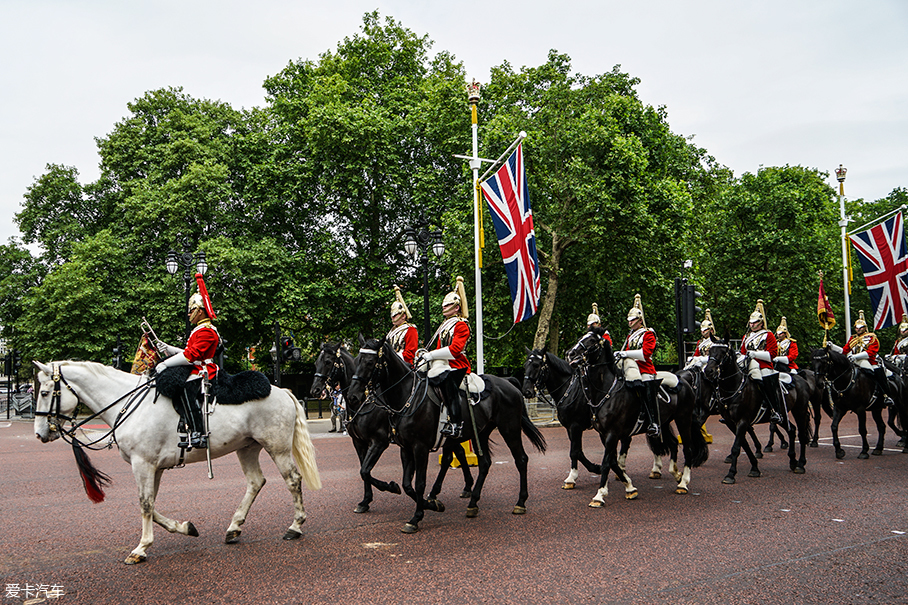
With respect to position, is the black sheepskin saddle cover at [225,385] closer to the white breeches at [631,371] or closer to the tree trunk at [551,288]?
the white breeches at [631,371]

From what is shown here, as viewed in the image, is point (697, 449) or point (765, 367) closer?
point (697, 449)

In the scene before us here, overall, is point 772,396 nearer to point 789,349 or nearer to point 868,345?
point 789,349

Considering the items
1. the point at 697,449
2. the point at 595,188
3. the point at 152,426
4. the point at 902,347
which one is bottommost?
the point at 697,449

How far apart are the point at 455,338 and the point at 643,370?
3151mm

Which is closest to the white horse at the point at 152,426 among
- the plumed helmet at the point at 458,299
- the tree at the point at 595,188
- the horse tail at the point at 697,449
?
the plumed helmet at the point at 458,299

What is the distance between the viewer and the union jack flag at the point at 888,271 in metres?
22.2

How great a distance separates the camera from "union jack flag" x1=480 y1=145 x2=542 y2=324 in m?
13.2

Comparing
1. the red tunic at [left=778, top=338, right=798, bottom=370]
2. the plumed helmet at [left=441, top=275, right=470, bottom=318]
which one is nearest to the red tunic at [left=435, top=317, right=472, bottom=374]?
the plumed helmet at [left=441, top=275, right=470, bottom=318]

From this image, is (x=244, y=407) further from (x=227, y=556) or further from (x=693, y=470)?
(x=693, y=470)

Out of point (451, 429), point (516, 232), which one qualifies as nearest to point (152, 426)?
point (451, 429)

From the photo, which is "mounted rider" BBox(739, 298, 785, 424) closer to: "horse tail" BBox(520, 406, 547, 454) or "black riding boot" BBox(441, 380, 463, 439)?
"horse tail" BBox(520, 406, 547, 454)

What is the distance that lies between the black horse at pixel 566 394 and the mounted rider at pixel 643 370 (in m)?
0.74

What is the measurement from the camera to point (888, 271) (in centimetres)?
2242

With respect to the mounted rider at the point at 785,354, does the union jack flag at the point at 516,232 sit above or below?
above
